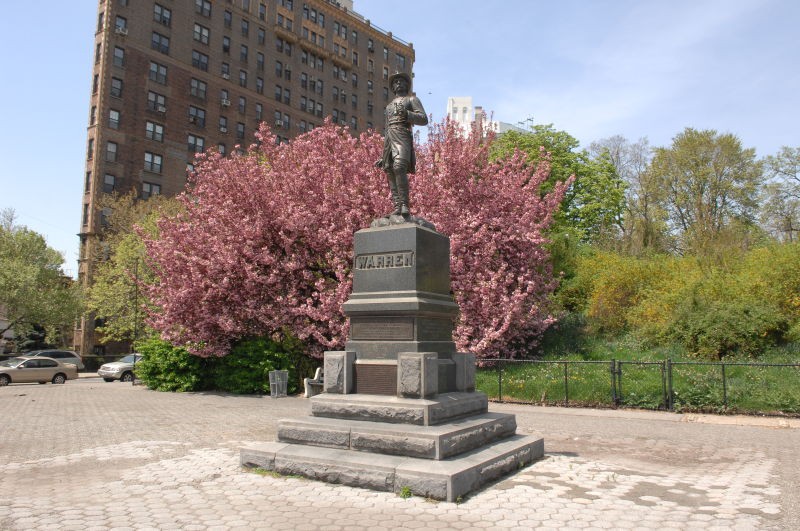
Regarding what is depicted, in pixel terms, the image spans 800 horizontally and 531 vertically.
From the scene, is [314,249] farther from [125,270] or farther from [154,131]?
[154,131]

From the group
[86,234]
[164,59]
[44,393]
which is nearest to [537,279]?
[44,393]

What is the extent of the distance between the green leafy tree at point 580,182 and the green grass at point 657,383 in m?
17.9

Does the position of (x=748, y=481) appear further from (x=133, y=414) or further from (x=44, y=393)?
(x=44, y=393)

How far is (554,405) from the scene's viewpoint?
632 inches

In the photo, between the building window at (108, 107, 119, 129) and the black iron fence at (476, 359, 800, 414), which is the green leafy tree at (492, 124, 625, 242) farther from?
the building window at (108, 107, 119, 129)

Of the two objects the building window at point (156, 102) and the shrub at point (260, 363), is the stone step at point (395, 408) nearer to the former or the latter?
the shrub at point (260, 363)

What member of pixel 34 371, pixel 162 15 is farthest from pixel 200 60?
pixel 34 371

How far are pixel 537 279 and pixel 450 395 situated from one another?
45.7ft

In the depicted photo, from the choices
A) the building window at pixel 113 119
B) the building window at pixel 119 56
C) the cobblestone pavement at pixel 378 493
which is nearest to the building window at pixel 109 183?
the building window at pixel 113 119

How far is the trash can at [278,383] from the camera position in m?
18.6

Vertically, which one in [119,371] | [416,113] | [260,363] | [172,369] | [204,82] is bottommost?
[119,371]

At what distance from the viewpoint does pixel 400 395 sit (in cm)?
766

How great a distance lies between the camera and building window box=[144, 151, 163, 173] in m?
49.2

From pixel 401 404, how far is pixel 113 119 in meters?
48.5
